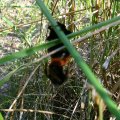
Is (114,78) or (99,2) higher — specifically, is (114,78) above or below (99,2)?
below

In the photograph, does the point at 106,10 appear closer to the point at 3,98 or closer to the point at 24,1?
the point at 3,98

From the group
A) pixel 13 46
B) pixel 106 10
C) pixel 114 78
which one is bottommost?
pixel 114 78

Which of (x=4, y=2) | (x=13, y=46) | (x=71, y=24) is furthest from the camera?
(x=4, y=2)

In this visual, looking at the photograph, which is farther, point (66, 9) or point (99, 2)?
point (66, 9)

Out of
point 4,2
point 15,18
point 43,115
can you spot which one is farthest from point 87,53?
point 4,2

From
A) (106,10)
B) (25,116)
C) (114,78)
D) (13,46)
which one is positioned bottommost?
(25,116)

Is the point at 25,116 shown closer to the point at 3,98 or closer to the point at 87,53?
the point at 3,98

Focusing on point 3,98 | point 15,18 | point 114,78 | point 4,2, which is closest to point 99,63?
point 114,78

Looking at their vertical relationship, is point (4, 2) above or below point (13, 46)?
above

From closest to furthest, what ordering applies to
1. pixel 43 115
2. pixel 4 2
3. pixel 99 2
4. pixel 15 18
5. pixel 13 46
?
pixel 99 2
pixel 43 115
pixel 13 46
pixel 15 18
pixel 4 2
